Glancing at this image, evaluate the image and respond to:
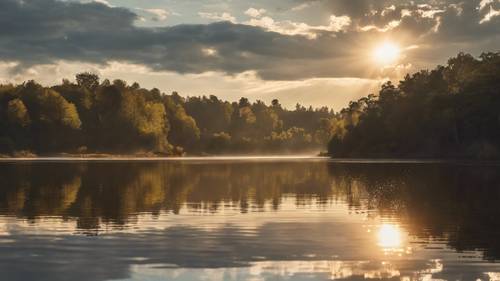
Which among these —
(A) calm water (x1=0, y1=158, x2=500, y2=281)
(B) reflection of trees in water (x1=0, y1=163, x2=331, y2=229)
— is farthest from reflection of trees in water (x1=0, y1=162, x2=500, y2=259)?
(A) calm water (x1=0, y1=158, x2=500, y2=281)

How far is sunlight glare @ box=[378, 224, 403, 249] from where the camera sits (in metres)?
31.1

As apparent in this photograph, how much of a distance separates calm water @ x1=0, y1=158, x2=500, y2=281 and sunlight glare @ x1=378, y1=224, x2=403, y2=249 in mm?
87

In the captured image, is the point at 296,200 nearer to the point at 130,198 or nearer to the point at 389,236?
the point at 130,198

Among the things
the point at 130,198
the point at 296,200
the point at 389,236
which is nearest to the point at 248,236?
the point at 389,236

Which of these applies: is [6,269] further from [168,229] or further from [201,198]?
[201,198]

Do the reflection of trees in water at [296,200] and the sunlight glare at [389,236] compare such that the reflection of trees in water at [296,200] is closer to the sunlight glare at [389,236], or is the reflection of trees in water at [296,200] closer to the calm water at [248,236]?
the calm water at [248,236]

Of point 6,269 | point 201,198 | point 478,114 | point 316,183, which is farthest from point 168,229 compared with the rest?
point 478,114

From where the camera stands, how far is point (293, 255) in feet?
92.2

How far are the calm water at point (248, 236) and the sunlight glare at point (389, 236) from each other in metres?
0.09

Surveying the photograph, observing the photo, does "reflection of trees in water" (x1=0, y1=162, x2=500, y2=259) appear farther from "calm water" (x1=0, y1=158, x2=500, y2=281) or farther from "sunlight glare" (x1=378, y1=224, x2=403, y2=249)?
"sunlight glare" (x1=378, y1=224, x2=403, y2=249)

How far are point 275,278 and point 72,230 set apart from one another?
15.6 meters

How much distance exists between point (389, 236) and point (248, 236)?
689 centimetres

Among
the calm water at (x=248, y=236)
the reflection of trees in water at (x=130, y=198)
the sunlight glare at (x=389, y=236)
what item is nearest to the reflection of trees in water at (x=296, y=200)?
the reflection of trees in water at (x=130, y=198)

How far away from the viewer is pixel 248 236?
112 ft
